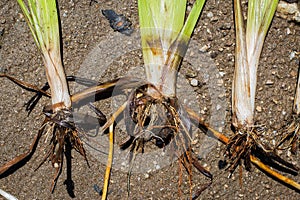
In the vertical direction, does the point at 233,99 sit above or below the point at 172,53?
below

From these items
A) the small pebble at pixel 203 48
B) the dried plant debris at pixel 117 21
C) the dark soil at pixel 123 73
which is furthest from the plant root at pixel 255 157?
the dried plant debris at pixel 117 21

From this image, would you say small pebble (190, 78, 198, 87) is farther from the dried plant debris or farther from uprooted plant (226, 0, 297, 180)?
the dried plant debris

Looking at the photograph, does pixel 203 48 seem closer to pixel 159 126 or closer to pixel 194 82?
pixel 194 82

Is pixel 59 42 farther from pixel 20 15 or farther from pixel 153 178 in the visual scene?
pixel 153 178

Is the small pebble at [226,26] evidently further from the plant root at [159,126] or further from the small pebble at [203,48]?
the plant root at [159,126]

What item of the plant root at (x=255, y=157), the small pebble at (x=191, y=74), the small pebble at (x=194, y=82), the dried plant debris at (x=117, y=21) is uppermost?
the dried plant debris at (x=117, y=21)

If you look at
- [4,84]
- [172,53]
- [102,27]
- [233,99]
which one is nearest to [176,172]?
[233,99]

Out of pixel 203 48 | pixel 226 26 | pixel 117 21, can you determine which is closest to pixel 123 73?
pixel 117 21

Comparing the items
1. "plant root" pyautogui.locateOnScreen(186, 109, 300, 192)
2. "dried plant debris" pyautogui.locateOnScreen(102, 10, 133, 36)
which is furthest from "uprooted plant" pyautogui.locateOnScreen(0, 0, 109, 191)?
A: "plant root" pyautogui.locateOnScreen(186, 109, 300, 192)
